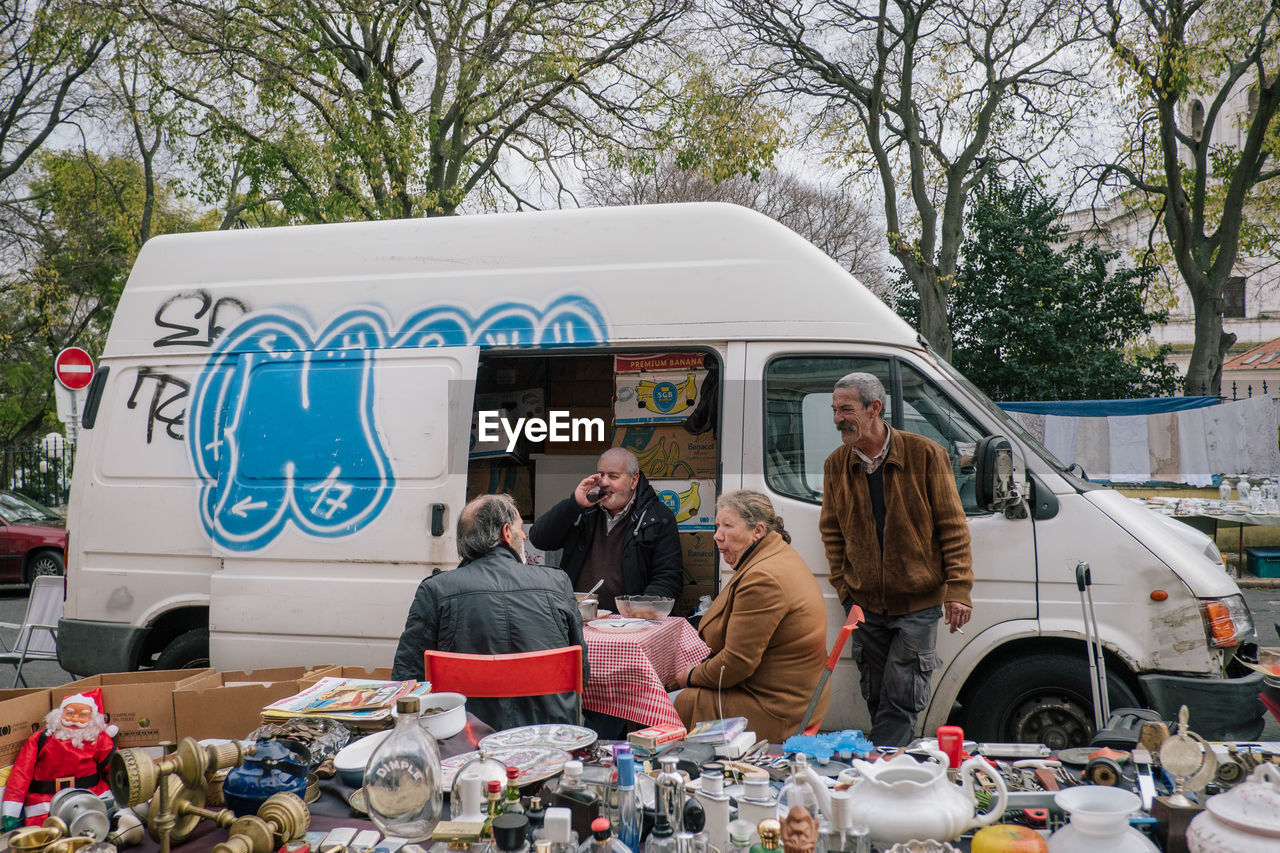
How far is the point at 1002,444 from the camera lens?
155 inches

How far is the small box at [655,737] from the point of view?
8.75 feet

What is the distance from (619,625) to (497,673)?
3.75 feet

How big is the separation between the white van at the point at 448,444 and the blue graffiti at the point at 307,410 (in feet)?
0.04

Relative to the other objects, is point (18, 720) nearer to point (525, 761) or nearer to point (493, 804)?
point (525, 761)

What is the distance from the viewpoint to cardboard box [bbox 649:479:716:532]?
604 centimetres

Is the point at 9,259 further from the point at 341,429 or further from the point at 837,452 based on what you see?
the point at 837,452

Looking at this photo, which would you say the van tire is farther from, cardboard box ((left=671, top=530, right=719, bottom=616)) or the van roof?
cardboard box ((left=671, top=530, right=719, bottom=616))

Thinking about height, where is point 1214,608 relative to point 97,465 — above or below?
below

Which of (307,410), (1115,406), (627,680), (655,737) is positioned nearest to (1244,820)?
(655,737)

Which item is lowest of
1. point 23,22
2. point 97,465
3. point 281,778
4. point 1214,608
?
point 281,778

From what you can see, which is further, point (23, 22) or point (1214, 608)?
point (23, 22)

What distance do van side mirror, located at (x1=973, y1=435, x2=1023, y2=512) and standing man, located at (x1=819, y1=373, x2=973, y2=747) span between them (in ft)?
0.43

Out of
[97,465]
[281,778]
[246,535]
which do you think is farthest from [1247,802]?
[97,465]

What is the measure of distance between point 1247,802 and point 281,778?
211 cm
